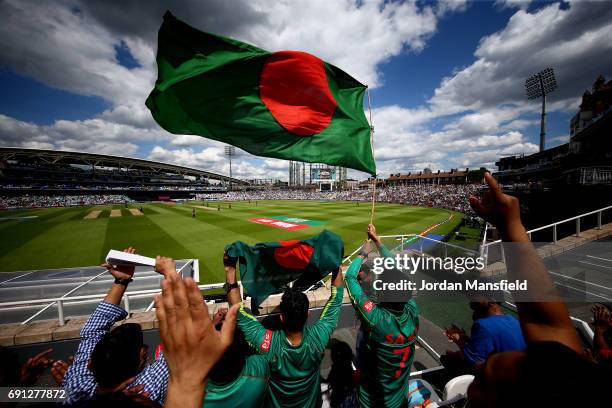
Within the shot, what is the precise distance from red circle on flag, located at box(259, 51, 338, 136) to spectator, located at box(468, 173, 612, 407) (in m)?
3.29

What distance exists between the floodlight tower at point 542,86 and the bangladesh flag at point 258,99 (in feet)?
193

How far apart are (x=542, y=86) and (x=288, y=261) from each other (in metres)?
62.4

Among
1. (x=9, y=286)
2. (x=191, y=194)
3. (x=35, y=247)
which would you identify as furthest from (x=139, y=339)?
(x=191, y=194)

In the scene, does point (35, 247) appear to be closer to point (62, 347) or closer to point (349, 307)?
point (62, 347)

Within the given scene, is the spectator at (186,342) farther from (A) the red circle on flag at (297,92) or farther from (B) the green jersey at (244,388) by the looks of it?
(A) the red circle on flag at (297,92)

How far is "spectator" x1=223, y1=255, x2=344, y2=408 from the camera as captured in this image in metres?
1.94

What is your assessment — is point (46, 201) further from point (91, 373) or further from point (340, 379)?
point (340, 379)

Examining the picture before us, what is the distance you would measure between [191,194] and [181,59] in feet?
286

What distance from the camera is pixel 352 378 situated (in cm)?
264

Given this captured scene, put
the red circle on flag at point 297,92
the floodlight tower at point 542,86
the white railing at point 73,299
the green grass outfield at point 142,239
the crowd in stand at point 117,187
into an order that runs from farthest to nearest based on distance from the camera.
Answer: the crowd in stand at point 117,187, the floodlight tower at point 542,86, the green grass outfield at point 142,239, the white railing at point 73,299, the red circle on flag at point 297,92

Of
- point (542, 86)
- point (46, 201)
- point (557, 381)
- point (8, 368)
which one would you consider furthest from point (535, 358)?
point (46, 201)

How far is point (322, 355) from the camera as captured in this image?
1935mm

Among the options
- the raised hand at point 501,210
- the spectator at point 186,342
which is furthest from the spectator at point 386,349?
the spectator at point 186,342

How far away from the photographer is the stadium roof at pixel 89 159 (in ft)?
174
